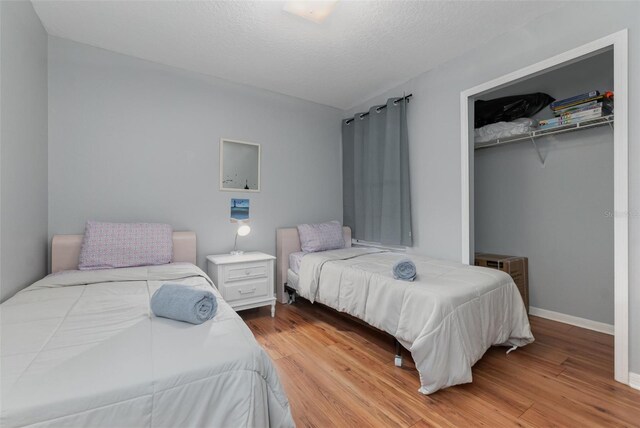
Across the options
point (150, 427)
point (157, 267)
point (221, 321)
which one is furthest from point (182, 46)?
point (150, 427)

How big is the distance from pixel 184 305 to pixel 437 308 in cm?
140

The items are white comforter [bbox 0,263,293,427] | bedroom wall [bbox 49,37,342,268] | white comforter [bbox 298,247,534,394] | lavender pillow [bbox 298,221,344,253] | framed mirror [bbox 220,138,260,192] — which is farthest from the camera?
lavender pillow [bbox 298,221,344,253]

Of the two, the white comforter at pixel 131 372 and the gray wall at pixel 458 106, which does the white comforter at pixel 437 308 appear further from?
Answer: the white comforter at pixel 131 372

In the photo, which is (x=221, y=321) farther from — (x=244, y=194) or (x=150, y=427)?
(x=244, y=194)

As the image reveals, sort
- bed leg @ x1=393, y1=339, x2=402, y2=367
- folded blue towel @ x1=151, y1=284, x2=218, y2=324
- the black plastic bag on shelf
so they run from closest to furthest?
1. folded blue towel @ x1=151, y1=284, x2=218, y2=324
2. bed leg @ x1=393, y1=339, x2=402, y2=367
3. the black plastic bag on shelf

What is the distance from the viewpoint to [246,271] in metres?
2.88

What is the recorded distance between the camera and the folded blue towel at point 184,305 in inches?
51.1

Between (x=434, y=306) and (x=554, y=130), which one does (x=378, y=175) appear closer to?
(x=554, y=130)

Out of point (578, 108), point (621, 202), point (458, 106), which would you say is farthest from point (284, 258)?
point (578, 108)

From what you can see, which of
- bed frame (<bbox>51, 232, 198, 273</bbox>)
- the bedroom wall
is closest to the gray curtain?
the bedroom wall

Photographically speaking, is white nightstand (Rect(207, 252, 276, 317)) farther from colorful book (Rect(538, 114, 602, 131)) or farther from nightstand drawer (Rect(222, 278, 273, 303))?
colorful book (Rect(538, 114, 602, 131))

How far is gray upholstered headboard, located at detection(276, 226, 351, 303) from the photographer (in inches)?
135

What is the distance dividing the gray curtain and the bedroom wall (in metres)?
0.53

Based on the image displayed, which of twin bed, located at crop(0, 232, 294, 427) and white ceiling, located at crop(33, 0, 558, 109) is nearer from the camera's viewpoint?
twin bed, located at crop(0, 232, 294, 427)
